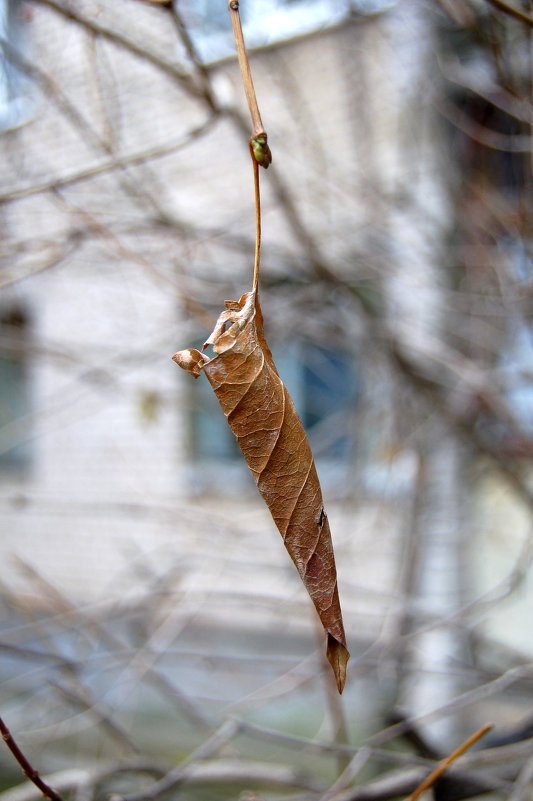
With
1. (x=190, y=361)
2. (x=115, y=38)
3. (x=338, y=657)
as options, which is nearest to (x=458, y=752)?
(x=338, y=657)

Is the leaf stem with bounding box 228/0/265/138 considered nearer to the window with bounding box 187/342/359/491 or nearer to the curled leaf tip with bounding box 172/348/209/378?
the curled leaf tip with bounding box 172/348/209/378

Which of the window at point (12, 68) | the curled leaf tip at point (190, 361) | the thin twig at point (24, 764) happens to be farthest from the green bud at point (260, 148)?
the window at point (12, 68)

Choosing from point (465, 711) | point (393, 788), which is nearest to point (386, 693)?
point (465, 711)

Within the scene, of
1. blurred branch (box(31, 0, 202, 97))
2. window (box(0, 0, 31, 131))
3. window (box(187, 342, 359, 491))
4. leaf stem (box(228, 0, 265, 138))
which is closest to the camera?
leaf stem (box(228, 0, 265, 138))

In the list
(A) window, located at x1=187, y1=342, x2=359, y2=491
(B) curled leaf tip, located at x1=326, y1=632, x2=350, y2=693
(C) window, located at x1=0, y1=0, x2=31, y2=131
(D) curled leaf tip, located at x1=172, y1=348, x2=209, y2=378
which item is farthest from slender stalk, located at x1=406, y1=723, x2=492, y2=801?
(A) window, located at x1=187, y1=342, x2=359, y2=491

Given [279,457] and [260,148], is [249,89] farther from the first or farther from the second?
[279,457]

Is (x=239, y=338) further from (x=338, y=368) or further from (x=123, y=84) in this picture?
(x=338, y=368)
